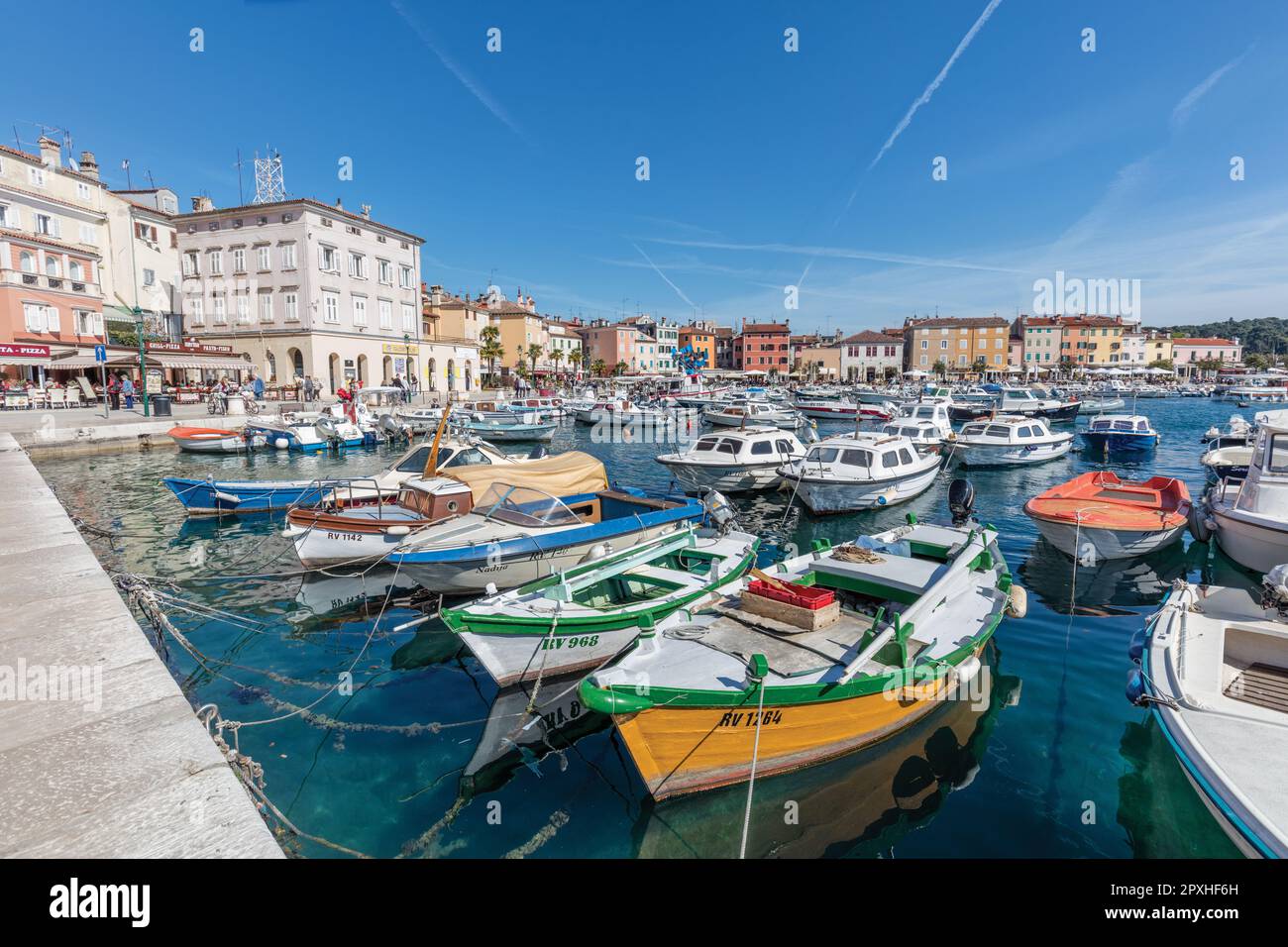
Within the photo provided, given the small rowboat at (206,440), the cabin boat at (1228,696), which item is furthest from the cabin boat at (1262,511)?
the small rowboat at (206,440)

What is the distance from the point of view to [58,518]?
41.4 feet

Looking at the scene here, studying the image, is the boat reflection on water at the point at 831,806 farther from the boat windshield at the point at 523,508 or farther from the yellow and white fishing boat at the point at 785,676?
the boat windshield at the point at 523,508

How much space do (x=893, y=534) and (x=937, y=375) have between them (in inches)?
4585

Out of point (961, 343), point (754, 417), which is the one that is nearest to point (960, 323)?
point (961, 343)

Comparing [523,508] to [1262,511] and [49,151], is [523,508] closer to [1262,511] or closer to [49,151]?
[1262,511]

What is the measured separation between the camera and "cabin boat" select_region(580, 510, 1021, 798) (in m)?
6.44

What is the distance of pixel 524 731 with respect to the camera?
842 cm

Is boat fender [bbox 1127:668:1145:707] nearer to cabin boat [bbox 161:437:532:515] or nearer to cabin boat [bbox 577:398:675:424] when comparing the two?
cabin boat [bbox 161:437:532:515]

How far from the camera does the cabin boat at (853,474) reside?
20.4m

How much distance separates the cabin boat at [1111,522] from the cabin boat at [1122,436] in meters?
21.4

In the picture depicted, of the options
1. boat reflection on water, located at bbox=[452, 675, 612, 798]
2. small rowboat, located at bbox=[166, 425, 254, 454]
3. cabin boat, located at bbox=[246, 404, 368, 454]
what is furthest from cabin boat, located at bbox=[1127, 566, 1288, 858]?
small rowboat, located at bbox=[166, 425, 254, 454]

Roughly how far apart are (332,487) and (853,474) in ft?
51.9
